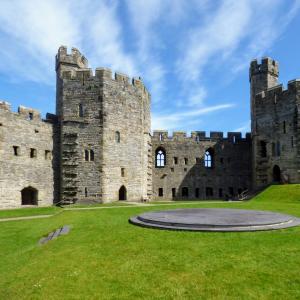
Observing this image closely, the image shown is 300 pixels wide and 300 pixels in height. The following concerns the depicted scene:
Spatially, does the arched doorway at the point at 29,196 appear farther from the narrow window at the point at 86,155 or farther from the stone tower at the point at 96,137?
the narrow window at the point at 86,155

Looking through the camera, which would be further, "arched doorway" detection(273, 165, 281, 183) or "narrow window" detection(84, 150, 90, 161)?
"arched doorway" detection(273, 165, 281, 183)

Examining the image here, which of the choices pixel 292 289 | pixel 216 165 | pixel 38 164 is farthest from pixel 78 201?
pixel 292 289

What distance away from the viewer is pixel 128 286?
7.02 metres

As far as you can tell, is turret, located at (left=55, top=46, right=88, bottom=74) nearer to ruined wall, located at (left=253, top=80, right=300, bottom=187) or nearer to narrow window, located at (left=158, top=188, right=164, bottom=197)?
narrow window, located at (left=158, top=188, right=164, bottom=197)

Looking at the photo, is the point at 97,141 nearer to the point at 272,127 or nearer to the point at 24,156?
the point at 24,156

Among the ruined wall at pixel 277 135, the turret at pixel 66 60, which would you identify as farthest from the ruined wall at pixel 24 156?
the ruined wall at pixel 277 135

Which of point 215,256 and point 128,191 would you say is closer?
point 215,256

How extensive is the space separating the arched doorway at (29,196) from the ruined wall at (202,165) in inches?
658

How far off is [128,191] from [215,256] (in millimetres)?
25258

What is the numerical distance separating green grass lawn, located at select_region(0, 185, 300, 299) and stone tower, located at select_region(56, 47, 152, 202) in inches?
752

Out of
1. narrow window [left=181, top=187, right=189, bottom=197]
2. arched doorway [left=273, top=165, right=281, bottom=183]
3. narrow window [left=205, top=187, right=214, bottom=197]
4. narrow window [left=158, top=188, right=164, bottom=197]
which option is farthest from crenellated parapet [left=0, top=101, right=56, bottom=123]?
arched doorway [left=273, top=165, right=281, bottom=183]

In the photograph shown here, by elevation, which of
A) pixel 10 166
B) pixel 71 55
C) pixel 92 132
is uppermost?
pixel 71 55

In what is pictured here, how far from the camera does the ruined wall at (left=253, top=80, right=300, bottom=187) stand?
35438 mm

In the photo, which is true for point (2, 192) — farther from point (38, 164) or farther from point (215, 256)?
point (215, 256)
